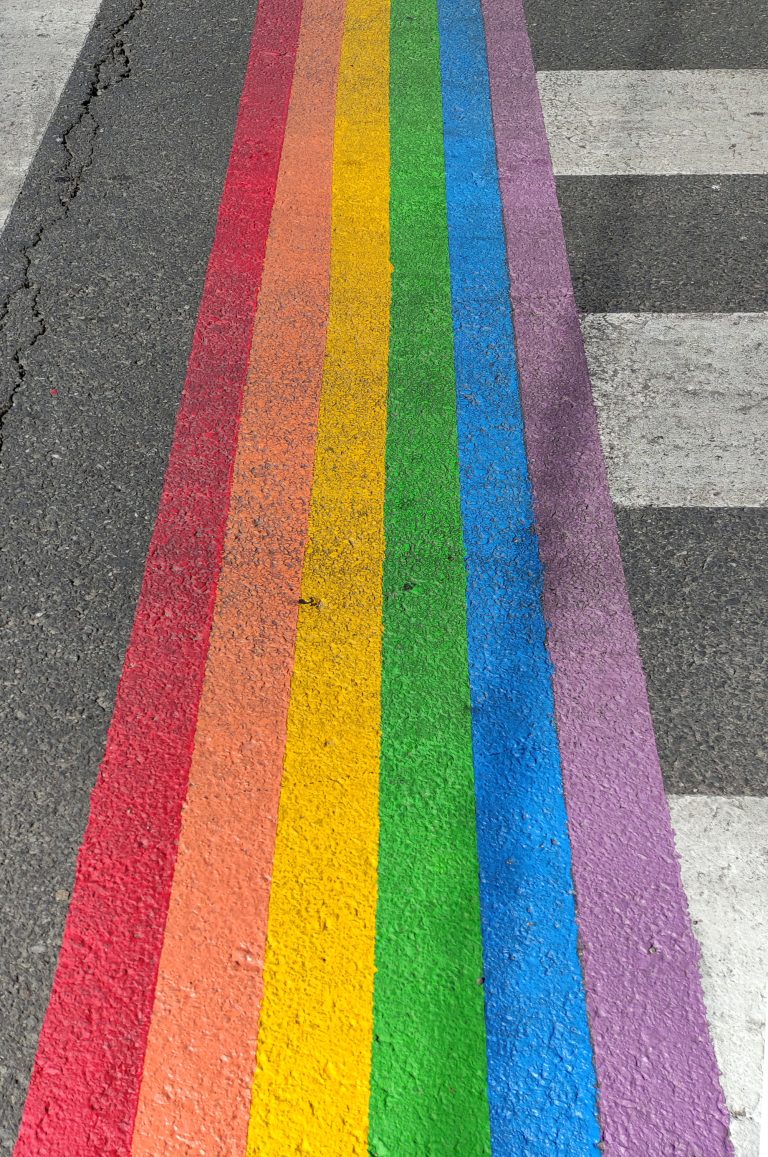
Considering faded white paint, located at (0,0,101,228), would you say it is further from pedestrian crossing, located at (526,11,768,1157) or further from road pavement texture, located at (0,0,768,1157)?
pedestrian crossing, located at (526,11,768,1157)

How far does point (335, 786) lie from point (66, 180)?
302 centimetres

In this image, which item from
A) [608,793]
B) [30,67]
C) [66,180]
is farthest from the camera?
[30,67]

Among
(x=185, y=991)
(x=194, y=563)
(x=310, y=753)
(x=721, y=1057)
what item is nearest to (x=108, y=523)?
(x=194, y=563)

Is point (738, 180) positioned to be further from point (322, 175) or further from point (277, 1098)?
point (277, 1098)

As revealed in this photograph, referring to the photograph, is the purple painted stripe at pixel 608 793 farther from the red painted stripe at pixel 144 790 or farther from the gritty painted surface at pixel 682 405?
the red painted stripe at pixel 144 790

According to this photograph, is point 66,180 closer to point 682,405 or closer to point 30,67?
point 30,67

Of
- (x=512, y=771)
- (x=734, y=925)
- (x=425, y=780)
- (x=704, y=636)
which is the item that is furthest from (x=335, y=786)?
(x=704, y=636)

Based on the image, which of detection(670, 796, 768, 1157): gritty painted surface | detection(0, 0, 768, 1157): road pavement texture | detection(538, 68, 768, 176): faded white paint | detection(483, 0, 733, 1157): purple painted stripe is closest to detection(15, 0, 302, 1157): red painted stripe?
detection(0, 0, 768, 1157): road pavement texture

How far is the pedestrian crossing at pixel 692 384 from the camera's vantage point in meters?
2.34

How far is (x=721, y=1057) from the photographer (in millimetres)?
2055

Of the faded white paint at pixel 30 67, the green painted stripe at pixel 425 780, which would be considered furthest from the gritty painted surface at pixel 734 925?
the faded white paint at pixel 30 67

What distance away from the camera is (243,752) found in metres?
2.56

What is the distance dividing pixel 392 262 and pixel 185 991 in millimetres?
2673

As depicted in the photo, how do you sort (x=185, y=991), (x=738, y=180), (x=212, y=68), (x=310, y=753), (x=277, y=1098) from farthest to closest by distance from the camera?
1. (x=212, y=68)
2. (x=738, y=180)
3. (x=310, y=753)
4. (x=185, y=991)
5. (x=277, y=1098)
